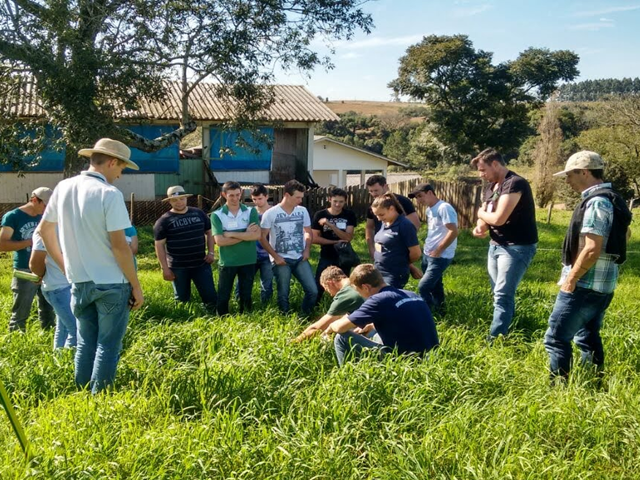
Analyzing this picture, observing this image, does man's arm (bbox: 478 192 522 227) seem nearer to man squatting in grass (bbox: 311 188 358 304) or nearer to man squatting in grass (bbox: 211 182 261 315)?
man squatting in grass (bbox: 311 188 358 304)

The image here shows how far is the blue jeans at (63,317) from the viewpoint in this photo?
15.8ft

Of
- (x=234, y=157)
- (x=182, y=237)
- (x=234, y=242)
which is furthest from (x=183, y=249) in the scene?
(x=234, y=157)

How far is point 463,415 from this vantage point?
3.53m

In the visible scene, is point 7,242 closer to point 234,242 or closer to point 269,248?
point 234,242

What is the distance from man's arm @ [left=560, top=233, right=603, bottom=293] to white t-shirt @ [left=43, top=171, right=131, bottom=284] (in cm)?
310

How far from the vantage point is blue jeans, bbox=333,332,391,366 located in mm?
4580

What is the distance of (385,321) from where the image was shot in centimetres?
436

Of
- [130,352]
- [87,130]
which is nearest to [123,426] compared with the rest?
[130,352]

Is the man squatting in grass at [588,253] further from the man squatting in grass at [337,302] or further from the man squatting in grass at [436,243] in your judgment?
the man squatting in grass at [436,243]

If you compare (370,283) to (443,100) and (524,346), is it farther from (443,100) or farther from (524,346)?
(443,100)

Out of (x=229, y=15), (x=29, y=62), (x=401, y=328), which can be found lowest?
(x=401, y=328)

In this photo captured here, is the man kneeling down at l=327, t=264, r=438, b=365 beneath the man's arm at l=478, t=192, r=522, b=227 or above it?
beneath

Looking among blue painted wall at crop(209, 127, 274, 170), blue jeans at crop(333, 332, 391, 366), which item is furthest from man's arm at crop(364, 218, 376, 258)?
blue painted wall at crop(209, 127, 274, 170)

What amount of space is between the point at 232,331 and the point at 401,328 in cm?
172
